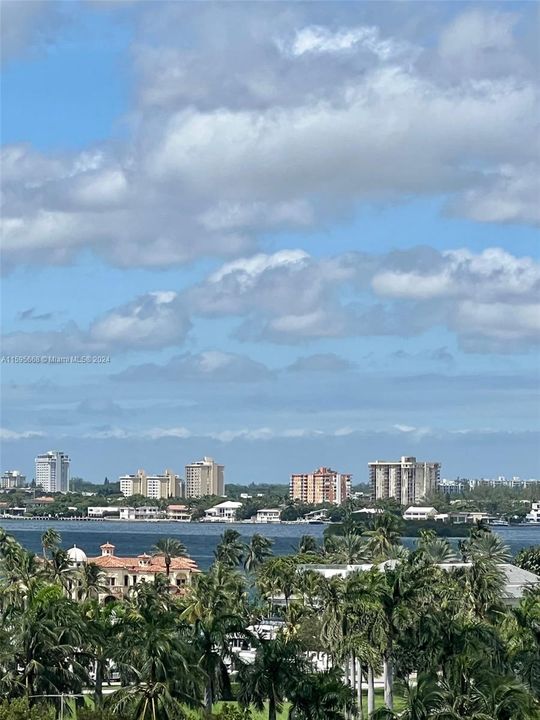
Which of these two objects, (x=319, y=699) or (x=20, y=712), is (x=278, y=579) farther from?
(x=20, y=712)

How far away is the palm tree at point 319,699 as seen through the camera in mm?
55156

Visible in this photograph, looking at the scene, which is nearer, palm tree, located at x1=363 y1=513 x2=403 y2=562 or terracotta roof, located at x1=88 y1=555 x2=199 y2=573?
palm tree, located at x1=363 y1=513 x2=403 y2=562

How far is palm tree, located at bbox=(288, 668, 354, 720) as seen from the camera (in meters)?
55.2

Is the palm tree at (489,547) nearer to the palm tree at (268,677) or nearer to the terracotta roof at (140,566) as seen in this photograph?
the terracotta roof at (140,566)

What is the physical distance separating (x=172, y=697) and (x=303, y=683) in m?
6.08

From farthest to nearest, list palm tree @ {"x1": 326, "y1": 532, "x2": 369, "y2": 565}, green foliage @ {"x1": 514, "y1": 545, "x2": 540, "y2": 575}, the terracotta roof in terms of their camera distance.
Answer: the terracotta roof
green foliage @ {"x1": 514, "y1": 545, "x2": 540, "y2": 575}
palm tree @ {"x1": 326, "y1": 532, "x2": 369, "y2": 565}

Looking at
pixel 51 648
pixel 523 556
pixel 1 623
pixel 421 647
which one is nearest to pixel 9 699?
pixel 51 648

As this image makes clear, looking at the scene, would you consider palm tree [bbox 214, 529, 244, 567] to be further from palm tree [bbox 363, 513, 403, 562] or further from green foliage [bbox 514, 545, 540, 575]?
green foliage [bbox 514, 545, 540, 575]

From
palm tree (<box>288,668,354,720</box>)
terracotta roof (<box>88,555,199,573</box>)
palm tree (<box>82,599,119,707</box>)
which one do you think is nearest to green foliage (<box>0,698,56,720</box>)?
palm tree (<box>82,599,119,707</box>)

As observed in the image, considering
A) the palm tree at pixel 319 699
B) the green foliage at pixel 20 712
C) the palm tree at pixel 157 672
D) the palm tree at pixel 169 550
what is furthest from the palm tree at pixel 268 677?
the palm tree at pixel 169 550

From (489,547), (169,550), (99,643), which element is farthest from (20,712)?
(169,550)

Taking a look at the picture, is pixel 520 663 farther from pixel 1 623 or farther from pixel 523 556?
pixel 523 556

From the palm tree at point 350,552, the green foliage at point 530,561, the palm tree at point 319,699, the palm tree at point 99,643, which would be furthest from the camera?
the green foliage at point 530,561

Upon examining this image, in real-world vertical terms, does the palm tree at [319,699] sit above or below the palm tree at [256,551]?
below
